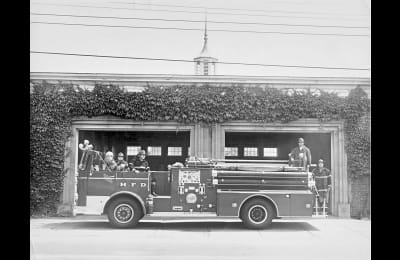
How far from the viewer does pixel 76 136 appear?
7.30 m

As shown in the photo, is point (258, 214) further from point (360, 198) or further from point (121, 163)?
point (121, 163)

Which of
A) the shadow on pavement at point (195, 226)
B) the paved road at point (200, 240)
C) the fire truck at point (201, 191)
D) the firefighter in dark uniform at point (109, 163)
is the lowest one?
the paved road at point (200, 240)

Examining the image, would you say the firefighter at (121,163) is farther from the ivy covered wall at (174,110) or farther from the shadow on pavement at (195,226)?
the shadow on pavement at (195,226)

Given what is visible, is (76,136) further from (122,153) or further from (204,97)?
(204,97)

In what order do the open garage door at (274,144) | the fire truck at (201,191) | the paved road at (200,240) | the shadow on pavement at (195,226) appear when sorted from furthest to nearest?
1. the open garage door at (274,144)
2. the fire truck at (201,191)
3. the shadow on pavement at (195,226)
4. the paved road at (200,240)

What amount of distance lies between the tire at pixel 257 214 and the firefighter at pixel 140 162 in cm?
167

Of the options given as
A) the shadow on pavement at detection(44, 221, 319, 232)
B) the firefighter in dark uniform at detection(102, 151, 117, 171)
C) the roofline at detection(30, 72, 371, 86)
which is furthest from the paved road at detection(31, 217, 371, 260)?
the roofline at detection(30, 72, 371, 86)

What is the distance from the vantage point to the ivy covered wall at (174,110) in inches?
279

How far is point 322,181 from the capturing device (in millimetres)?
7195

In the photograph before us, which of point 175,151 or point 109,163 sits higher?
point 175,151

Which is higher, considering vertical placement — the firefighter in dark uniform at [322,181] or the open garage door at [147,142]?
the open garage door at [147,142]

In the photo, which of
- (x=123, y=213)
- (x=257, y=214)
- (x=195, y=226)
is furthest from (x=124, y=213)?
(x=257, y=214)

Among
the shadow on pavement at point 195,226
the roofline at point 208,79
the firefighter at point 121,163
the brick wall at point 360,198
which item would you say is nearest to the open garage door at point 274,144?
the brick wall at point 360,198

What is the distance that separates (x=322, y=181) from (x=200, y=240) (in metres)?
2.09
